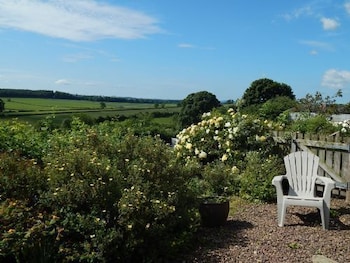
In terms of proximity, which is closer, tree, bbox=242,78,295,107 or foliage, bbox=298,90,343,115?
foliage, bbox=298,90,343,115

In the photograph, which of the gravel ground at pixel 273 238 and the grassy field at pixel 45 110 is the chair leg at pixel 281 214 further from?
the grassy field at pixel 45 110

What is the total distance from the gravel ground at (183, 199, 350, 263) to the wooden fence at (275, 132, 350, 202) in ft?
2.58

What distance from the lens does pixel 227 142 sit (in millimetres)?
7285

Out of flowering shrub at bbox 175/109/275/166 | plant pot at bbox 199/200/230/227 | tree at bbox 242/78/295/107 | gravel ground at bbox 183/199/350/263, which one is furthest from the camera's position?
tree at bbox 242/78/295/107

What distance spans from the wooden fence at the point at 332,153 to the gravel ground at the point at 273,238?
79 cm

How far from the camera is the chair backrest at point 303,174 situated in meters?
5.11

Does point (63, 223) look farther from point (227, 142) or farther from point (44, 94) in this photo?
point (44, 94)

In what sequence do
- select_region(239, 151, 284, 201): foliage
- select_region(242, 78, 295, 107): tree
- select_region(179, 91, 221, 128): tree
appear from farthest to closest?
select_region(242, 78, 295, 107): tree → select_region(179, 91, 221, 128): tree → select_region(239, 151, 284, 201): foliage

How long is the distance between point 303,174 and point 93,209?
3065 millimetres

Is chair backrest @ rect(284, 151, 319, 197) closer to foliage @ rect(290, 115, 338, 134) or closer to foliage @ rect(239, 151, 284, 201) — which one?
foliage @ rect(239, 151, 284, 201)

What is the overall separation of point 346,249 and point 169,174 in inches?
73.9

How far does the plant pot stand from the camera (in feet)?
14.3

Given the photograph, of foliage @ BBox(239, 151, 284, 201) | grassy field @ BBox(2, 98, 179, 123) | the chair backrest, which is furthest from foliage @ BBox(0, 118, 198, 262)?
grassy field @ BBox(2, 98, 179, 123)

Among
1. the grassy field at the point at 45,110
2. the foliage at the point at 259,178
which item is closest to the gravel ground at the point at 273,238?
the foliage at the point at 259,178
